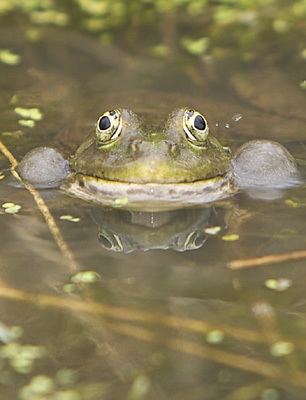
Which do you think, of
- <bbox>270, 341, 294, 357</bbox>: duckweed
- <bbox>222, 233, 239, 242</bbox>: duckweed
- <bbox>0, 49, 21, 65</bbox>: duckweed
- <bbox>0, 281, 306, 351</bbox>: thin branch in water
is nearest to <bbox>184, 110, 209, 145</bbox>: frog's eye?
<bbox>222, 233, 239, 242</bbox>: duckweed

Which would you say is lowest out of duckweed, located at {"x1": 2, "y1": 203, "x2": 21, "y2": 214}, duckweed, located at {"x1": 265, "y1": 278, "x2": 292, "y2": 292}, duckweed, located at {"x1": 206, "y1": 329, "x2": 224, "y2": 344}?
duckweed, located at {"x1": 206, "y1": 329, "x2": 224, "y2": 344}

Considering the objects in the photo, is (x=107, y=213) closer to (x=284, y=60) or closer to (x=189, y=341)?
(x=189, y=341)

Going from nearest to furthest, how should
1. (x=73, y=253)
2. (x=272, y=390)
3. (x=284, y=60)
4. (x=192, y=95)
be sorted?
(x=272, y=390)
(x=73, y=253)
(x=192, y=95)
(x=284, y=60)

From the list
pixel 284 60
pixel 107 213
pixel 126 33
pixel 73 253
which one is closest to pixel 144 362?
pixel 73 253

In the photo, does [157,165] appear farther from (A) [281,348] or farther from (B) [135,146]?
(A) [281,348]

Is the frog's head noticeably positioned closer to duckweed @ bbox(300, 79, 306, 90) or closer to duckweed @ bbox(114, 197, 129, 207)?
duckweed @ bbox(114, 197, 129, 207)

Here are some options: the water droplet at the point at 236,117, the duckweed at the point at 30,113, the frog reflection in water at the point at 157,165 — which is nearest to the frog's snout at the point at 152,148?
the frog reflection in water at the point at 157,165
